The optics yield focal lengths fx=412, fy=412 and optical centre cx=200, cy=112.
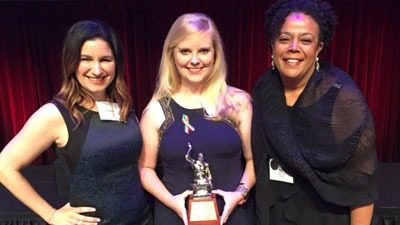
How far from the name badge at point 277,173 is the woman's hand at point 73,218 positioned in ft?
2.25

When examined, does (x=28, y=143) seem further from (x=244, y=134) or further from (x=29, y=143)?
(x=244, y=134)

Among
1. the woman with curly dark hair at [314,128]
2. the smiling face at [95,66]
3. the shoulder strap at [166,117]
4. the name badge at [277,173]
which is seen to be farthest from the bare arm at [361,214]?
the smiling face at [95,66]

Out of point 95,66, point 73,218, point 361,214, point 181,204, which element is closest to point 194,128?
point 181,204

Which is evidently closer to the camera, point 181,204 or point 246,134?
point 181,204

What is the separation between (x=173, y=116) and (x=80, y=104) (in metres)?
0.37

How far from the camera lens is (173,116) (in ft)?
5.55

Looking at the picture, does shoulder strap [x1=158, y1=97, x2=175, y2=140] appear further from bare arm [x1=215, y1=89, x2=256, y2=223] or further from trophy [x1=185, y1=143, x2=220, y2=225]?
bare arm [x1=215, y1=89, x2=256, y2=223]

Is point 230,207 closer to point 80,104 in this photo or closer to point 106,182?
point 106,182

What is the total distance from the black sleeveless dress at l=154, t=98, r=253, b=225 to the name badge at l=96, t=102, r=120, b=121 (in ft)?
0.66

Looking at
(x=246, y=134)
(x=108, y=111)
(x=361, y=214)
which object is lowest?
(x=361, y=214)

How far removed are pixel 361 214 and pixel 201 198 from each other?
0.59m

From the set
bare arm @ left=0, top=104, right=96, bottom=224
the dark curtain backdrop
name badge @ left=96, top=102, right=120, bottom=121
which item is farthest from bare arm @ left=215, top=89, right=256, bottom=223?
the dark curtain backdrop

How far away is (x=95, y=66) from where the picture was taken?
4.87 ft

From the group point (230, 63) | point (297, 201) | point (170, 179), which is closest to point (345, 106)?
point (297, 201)
